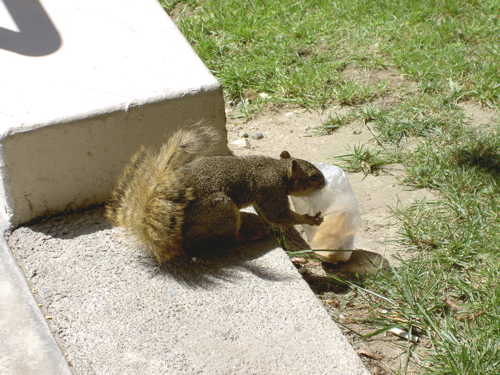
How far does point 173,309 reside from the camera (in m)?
2.52

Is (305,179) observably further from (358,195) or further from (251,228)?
(358,195)

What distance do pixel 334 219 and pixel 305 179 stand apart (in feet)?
0.89

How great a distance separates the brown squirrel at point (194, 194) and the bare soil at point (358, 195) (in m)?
0.37

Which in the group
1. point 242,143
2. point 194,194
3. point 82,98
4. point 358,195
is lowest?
point 358,195

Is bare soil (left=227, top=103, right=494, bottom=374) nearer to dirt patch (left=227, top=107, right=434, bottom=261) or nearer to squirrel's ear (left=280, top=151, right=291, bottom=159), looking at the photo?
dirt patch (left=227, top=107, right=434, bottom=261)

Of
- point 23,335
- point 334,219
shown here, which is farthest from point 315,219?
point 23,335

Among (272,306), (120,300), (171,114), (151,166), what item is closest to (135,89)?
(171,114)

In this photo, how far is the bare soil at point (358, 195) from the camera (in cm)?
252

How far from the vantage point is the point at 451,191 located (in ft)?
11.2

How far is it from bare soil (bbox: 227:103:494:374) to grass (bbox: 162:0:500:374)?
2.5 inches

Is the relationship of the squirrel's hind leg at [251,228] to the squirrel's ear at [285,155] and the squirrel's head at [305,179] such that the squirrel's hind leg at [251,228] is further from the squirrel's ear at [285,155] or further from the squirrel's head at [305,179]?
the squirrel's ear at [285,155]

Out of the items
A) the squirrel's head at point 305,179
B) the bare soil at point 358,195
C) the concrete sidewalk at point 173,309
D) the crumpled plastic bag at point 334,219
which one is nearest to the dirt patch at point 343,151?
the bare soil at point 358,195

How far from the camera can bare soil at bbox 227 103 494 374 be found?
252 centimetres

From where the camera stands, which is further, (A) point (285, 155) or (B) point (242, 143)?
(B) point (242, 143)
